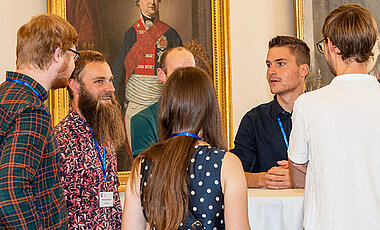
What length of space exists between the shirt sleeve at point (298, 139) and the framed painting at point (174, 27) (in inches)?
77.8

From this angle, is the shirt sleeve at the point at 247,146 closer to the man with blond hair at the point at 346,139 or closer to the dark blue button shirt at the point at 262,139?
the dark blue button shirt at the point at 262,139

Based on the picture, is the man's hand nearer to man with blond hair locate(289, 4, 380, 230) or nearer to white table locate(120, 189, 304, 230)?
white table locate(120, 189, 304, 230)

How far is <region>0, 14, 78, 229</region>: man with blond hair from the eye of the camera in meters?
2.10

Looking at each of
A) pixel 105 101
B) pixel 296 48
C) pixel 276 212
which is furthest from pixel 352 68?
pixel 105 101

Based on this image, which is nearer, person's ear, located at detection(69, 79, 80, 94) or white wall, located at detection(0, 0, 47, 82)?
white wall, located at detection(0, 0, 47, 82)

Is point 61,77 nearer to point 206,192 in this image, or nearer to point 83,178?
point 83,178

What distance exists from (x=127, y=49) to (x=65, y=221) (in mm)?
2079

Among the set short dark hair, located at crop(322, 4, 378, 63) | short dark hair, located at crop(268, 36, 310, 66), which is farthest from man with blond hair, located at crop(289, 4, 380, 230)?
short dark hair, located at crop(268, 36, 310, 66)

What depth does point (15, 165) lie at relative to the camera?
6.88ft

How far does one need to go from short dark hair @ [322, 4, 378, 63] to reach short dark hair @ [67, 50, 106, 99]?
6.41ft

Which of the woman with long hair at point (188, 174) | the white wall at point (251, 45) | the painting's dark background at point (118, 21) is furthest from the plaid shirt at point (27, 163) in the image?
the white wall at point (251, 45)

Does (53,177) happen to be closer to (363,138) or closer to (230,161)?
(230,161)

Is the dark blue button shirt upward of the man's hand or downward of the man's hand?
upward

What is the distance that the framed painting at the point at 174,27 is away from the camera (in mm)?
3852
